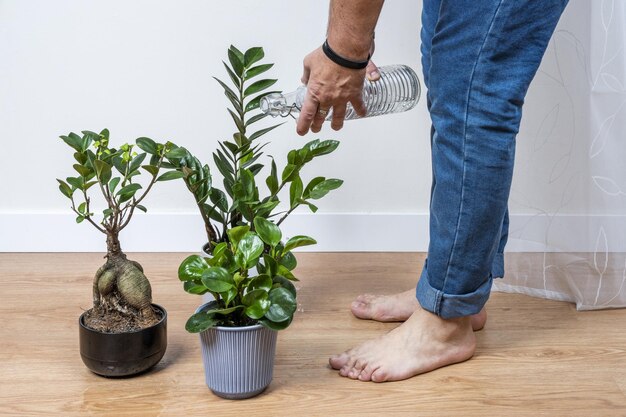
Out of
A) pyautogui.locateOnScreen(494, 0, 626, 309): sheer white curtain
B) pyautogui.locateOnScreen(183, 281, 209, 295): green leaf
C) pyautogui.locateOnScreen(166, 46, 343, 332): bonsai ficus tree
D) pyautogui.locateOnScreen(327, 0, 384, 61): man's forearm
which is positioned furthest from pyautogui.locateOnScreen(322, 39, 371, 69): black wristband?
pyautogui.locateOnScreen(494, 0, 626, 309): sheer white curtain

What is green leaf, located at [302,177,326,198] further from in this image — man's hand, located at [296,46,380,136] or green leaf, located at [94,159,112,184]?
green leaf, located at [94,159,112,184]

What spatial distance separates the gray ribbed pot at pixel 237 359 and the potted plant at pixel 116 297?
115mm

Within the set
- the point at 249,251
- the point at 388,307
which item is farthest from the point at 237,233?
the point at 388,307

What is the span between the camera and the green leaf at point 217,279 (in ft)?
3.77

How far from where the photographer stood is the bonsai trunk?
1276mm

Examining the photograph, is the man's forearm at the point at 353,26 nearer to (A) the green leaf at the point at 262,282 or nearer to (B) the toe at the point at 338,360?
(A) the green leaf at the point at 262,282

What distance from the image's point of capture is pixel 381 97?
151 centimetres

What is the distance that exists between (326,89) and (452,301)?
0.41 metres

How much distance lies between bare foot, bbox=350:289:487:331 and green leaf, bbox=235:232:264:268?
0.44 metres

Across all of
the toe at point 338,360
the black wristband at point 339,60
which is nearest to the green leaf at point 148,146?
the black wristband at point 339,60

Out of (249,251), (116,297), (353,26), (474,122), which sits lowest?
(116,297)

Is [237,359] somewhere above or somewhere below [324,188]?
below

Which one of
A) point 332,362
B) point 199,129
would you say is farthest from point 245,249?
point 199,129

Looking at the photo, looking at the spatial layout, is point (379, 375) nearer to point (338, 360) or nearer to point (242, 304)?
point (338, 360)
